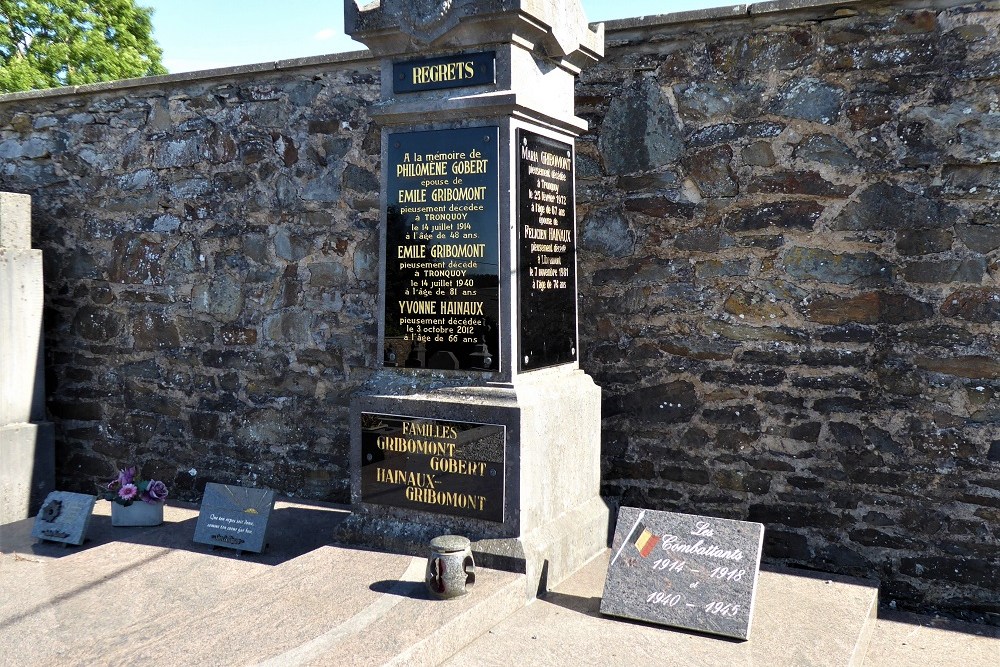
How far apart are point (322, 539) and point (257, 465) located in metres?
1.28

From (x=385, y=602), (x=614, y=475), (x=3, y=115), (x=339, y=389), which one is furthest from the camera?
(x=3, y=115)

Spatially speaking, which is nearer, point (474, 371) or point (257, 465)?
point (474, 371)

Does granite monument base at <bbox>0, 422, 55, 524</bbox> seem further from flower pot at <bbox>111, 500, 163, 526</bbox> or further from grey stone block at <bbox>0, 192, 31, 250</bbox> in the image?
grey stone block at <bbox>0, 192, 31, 250</bbox>

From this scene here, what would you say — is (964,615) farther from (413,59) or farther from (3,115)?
(3,115)

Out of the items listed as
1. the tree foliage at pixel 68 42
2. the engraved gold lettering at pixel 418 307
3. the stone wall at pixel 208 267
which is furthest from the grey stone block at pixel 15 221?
the tree foliage at pixel 68 42

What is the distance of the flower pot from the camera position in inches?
192

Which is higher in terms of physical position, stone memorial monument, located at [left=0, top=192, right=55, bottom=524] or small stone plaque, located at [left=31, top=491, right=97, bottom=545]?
stone memorial monument, located at [left=0, top=192, right=55, bottom=524]

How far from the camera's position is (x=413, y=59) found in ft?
12.6

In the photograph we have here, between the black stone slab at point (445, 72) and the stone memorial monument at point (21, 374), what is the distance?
10.4 feet

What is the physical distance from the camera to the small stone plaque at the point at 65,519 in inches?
180

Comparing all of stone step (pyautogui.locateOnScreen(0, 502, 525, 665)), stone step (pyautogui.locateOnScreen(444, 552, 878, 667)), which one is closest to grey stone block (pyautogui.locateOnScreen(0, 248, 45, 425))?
stone step (pyautogui.locateOnScreen(0, 502, 525, 665))

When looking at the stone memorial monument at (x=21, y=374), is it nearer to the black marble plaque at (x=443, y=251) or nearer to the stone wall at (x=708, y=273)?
the stone wall at (x=708, y=273)

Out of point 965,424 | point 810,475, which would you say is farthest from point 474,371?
point 965,424

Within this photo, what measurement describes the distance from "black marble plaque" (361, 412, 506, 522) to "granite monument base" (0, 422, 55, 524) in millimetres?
2795
